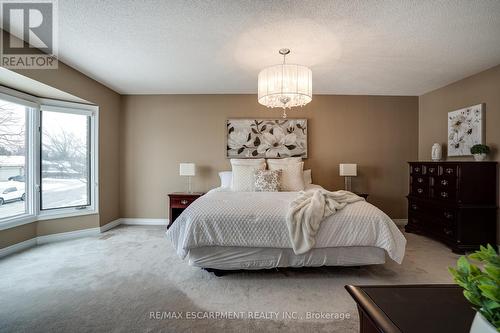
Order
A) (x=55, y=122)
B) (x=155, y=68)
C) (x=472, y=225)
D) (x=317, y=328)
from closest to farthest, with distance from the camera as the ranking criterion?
1. (x=317, y=328)
2. (x=472, y=225)
3. (x=155, y=68)
4. (x=55, y=122)

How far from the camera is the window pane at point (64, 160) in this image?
3.45m

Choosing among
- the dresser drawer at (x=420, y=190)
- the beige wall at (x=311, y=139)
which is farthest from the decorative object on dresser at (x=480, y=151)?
the beige wall at (x=311, y=139)

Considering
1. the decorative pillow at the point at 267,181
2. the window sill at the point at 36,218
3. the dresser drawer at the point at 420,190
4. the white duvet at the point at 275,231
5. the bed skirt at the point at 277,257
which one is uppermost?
the decorative pillow at the point at 267,181

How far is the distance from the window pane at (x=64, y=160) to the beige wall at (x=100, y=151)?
0.77ft

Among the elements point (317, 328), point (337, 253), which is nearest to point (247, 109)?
point (337, 253)

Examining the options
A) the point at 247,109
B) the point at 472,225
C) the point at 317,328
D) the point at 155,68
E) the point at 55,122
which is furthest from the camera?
the point at 247,109

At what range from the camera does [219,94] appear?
14.5 ft

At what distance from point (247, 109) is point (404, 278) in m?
3.48

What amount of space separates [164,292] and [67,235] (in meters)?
2.54

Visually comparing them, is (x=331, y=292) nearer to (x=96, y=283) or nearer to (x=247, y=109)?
(x=96, y=283)

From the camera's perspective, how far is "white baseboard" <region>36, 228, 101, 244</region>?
3347mm

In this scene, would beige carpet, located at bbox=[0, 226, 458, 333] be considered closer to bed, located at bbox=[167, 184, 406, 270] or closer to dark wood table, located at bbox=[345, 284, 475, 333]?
bed, located at bbox=[167, 184, 406, 270]

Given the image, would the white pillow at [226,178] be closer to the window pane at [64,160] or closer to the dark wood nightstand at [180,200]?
the dark wood nightstand at [180,200]

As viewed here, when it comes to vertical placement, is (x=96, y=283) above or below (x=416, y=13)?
below
